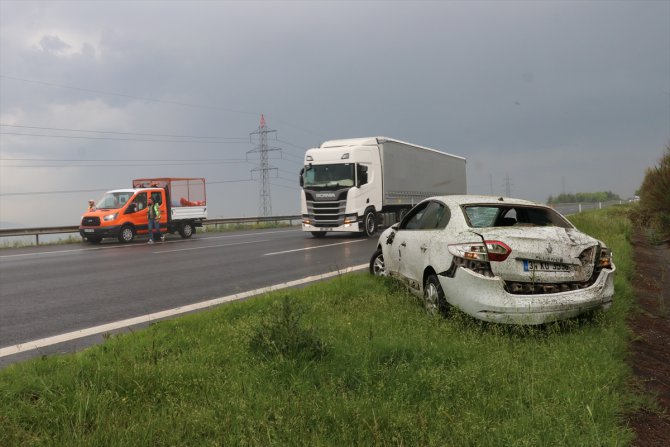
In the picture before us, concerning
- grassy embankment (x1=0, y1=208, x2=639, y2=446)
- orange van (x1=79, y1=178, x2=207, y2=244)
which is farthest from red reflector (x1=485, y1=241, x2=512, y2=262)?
orange van (x1=79, y1=178, x2=207, y2=244)

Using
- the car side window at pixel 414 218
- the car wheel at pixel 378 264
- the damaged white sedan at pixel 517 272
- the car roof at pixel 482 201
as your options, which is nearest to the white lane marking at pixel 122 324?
the car wheel at pixel 378 264

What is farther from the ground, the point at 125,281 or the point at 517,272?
the point at 517,272

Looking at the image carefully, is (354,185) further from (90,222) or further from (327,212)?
(90,222)

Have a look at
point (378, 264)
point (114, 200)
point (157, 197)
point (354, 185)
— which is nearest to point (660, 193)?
point (378, 264)

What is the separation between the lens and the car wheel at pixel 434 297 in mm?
5574

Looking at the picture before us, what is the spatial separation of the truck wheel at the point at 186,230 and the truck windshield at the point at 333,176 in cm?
772

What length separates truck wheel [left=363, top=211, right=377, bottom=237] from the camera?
1992 cm

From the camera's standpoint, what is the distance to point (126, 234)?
21.6 meters

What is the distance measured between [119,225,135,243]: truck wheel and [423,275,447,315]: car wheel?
18.2 meters

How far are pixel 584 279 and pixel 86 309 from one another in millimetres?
6536

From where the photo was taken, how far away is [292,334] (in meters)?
4.50

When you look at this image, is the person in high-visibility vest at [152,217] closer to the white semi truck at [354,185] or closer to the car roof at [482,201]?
the white semi truck at [354,185]

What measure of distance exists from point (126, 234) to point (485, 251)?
19288 millimetres

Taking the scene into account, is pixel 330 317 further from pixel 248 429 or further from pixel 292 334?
pixel 248 429
